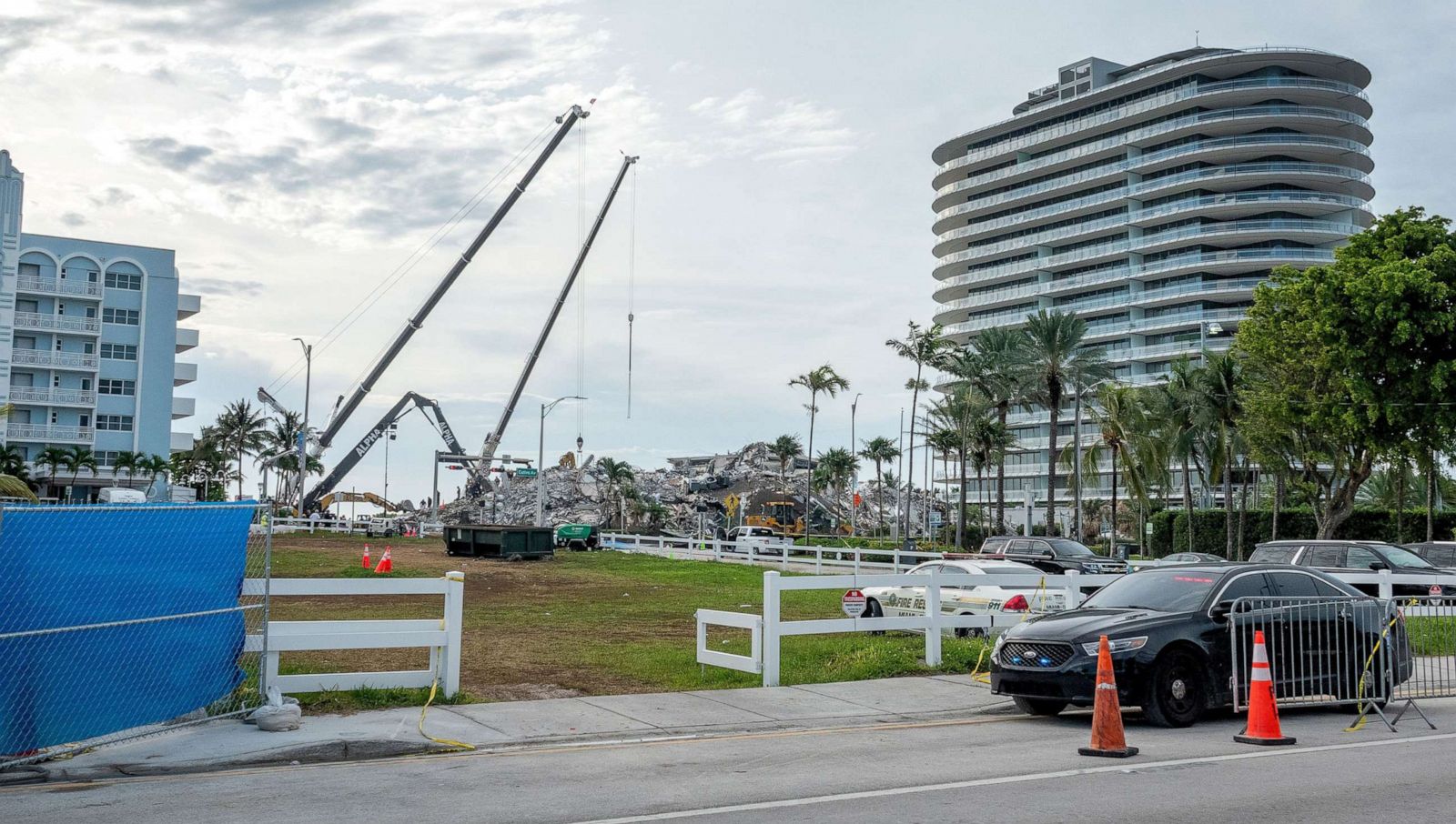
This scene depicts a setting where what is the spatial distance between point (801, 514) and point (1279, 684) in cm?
11310

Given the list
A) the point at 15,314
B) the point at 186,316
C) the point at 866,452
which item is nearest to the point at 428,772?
the point at 15,314

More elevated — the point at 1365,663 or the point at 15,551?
the point at 15,551

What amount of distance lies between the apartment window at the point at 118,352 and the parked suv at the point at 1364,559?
265ft

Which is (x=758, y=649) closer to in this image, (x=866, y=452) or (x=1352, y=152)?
(x=1352, y=152)

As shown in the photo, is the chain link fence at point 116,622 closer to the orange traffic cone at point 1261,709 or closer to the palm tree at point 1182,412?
the orange traffic cone at point 1261,709

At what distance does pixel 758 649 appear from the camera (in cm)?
1466

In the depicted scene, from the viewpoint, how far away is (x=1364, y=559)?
2631cm

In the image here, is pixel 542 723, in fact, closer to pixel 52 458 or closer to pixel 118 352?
pixel 52 458

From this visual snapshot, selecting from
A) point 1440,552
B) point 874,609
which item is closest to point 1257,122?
point 1440,552

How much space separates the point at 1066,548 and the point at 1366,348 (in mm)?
18479

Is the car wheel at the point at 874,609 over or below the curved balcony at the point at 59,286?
below

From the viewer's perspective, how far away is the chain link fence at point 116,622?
916cm

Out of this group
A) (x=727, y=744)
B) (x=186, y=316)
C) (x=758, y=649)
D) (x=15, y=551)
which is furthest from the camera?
(x=186, y=316)

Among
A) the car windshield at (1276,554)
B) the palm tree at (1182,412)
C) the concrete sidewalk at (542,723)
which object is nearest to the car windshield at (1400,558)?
the car windshield at (1276,554)
